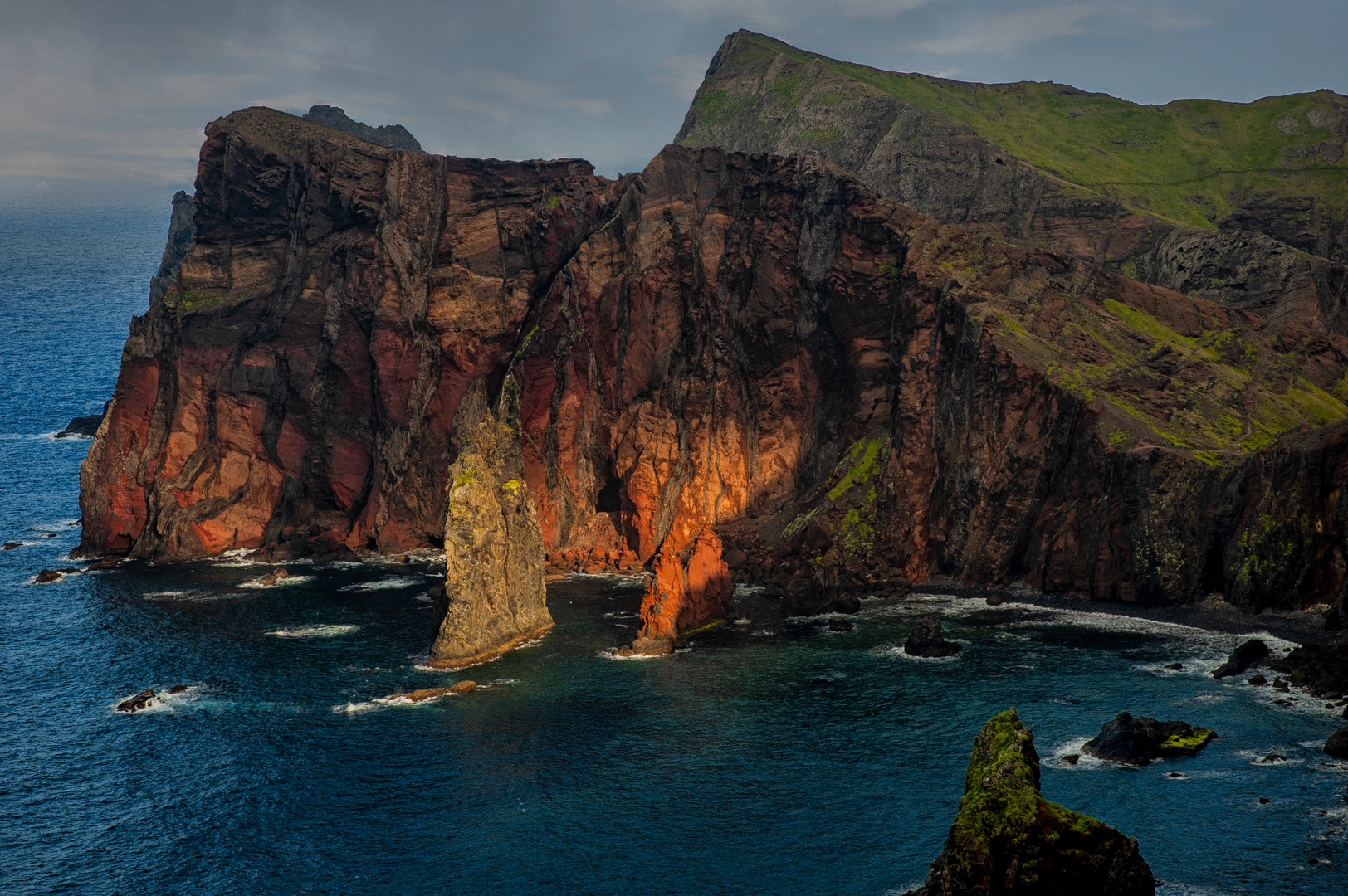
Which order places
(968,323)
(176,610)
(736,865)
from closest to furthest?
(736,865) < (176,610) < (968,323)

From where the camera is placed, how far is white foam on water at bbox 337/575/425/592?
12219 centimetres

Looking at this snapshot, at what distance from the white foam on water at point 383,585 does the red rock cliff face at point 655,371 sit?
16.2 m

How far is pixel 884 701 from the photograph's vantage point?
3105 inches

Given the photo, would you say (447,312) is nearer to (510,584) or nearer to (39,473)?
(510,584)

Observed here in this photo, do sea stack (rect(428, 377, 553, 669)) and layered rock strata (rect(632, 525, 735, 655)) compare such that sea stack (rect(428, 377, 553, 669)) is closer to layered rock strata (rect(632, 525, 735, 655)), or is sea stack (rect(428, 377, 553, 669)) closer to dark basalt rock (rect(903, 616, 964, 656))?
layered rock strata (rect(632, 525, 735, 655))

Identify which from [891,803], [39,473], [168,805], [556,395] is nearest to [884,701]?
[891,803]

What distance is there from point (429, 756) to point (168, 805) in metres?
17.0

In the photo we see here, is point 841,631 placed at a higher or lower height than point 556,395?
lower

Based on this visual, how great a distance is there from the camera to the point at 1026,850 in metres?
39.7

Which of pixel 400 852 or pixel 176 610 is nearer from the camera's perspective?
pixel 400 852

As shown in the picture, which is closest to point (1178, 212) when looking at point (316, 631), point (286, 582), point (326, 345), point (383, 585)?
point (326, 345)

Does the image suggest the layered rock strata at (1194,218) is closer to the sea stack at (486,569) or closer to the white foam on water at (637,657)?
the white foam on water at (637,657)

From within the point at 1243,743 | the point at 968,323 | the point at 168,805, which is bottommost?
the point at 168,805

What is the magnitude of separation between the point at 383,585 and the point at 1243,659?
94763mm
